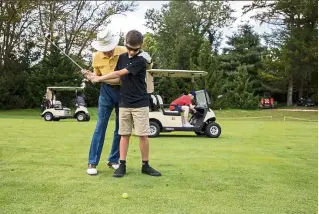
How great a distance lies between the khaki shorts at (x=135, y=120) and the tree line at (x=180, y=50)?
23.5 m

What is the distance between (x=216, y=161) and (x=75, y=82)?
26534 mm

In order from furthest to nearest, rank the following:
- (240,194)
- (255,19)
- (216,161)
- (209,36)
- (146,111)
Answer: (209,36) → (255,19) → (216,161) → (146,111) → (240,194)

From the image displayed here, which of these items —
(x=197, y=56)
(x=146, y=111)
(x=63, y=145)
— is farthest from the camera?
(x=197, y=56)

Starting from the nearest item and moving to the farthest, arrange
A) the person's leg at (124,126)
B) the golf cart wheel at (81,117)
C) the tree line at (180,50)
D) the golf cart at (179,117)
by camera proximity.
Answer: the person's leg at (124,126) → the golf cart at (179,117) → the golf cart wheel at (81,117) → the tree line at (180,50)

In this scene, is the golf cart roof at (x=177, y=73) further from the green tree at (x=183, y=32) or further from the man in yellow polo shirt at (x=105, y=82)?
the green tree at (x=183, y=32)

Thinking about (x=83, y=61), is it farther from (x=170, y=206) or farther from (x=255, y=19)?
(x=170, y=206)

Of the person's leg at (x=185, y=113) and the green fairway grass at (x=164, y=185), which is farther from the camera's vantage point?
the person's leg at (x=185, y=113)

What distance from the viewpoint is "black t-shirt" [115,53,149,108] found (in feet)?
15.5

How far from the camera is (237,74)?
122 ft

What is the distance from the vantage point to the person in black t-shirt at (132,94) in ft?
15.3

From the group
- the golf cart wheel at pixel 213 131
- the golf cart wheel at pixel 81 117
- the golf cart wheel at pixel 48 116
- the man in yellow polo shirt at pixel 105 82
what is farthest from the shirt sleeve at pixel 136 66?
the golf cart wheel at pixel 48 116

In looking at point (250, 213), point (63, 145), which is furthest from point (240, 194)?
point (63, 145)

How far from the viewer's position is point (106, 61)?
196 inches

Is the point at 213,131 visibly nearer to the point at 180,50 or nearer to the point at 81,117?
the point at 81,117
